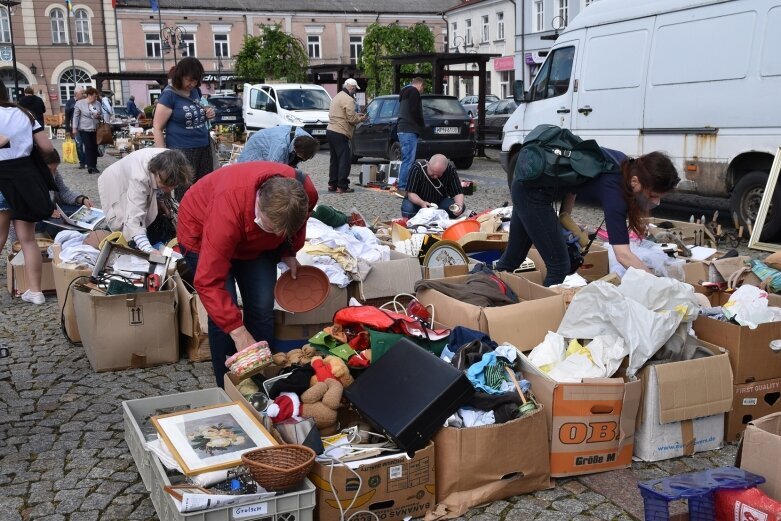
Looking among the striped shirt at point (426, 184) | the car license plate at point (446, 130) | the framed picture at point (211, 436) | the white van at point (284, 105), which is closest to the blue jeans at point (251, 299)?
the framed picture at point (211, 436)

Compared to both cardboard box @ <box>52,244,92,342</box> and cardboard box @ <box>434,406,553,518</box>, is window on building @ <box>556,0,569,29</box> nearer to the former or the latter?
cardboard box @ <box>52,244,92,342</box>

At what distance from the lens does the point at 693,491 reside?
282 centimetres

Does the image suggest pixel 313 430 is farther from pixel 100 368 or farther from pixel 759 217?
pixel 759 217

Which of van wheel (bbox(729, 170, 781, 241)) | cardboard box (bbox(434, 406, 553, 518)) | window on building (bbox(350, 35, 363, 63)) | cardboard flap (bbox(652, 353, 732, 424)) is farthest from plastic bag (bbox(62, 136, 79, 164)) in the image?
window on building (bbox(350, 35, 363, 63))

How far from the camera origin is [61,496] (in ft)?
11.6

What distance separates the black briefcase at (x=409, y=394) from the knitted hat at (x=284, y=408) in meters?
0.25

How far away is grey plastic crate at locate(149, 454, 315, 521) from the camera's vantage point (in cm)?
284

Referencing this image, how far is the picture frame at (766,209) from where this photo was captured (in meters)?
8.08

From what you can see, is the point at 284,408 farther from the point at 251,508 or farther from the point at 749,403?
the point at 749,403

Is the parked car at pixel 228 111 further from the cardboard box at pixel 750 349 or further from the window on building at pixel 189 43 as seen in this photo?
the window on building at pixel 189 43

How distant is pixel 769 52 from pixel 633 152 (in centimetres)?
210

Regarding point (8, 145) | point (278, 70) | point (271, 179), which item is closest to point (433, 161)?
point (8, 145)

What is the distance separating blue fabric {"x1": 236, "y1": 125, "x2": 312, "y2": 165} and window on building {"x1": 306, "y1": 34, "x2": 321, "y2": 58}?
50053 millimetres

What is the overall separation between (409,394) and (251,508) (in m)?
0.87
